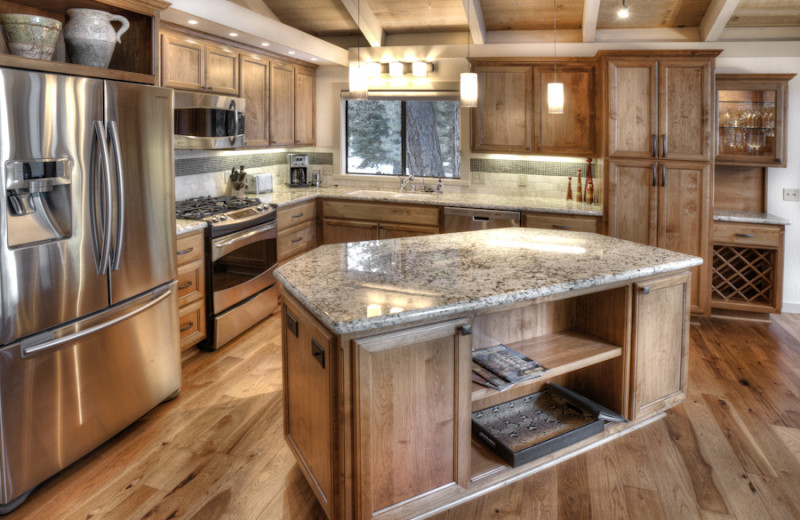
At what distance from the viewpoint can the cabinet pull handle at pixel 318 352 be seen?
197cm

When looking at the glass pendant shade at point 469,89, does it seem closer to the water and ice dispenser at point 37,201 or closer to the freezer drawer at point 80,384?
the freezer drawer at point 80,384

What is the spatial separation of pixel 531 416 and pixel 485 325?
54 centimetres

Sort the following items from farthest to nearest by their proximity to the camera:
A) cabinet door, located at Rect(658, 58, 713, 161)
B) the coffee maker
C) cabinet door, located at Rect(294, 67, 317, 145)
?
the coffee maker
cabinet door, located at Rect(294, 67, 317, 145)
cabinet door, located at Rect(658, 58, 713, 161)

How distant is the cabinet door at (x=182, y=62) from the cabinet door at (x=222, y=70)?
0.24ft

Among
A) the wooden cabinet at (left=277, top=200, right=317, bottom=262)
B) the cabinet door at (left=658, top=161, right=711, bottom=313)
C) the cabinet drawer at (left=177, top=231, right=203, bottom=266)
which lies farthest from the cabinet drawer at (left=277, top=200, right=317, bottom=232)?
the cabinet door at (left=658, top=161, right=711, bottom=313)

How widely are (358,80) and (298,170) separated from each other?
2484 mm

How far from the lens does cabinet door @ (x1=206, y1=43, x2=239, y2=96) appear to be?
4.24 metres

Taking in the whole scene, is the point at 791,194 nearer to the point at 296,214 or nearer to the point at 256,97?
the point at 296,214

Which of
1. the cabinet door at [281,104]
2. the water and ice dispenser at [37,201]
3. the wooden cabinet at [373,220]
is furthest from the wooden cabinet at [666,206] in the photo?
the water and ice dispenser at [37,201]

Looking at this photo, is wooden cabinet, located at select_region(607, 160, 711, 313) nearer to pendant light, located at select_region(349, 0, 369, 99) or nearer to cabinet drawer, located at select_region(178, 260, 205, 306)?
pendant light, located at select_region(349, 0, 369, 99)

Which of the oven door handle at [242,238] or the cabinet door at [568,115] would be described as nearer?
the oven door handle at [242,238]

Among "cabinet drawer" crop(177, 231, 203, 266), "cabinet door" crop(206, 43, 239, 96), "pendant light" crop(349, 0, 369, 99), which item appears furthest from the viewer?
"cabinet door" crop(206, 43, 239, 96)

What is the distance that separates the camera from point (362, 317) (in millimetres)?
1830

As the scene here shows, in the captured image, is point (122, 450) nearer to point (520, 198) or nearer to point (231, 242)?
point (231, 242)
